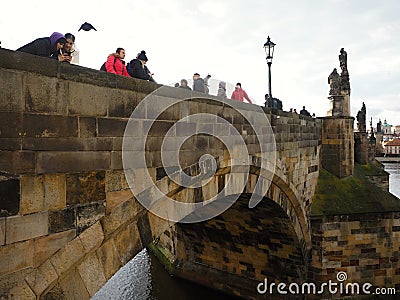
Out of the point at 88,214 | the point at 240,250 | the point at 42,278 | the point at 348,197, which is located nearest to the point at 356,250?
the point at 348,197

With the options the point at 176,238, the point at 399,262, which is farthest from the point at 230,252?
the point at 399,262

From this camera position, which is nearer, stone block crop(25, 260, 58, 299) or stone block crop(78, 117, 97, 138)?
stone block crop(25, 260, 58, 299)

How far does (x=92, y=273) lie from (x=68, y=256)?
14.1 inches

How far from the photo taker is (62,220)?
128 inches

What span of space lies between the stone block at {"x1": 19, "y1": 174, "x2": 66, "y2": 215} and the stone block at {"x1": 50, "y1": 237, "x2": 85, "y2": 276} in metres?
0.35

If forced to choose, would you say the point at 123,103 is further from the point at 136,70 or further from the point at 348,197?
the point at 348,197

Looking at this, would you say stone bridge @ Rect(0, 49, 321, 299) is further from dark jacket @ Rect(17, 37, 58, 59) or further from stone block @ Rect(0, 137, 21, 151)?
dark jacket @ Rect(17, 37, 58, 59)

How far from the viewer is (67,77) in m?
3.24

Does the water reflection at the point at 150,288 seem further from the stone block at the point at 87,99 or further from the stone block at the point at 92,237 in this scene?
the stone block at the point at 87,99

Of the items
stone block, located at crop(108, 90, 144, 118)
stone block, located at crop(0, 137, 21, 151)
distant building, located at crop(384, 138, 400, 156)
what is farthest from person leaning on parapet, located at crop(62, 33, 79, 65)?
distant building, located at crop(384, 138, 400, 156)

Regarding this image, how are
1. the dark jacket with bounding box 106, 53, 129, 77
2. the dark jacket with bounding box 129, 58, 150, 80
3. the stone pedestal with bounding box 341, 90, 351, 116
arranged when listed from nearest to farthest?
the dark jacket with bounding box 106, 53, 129, 77 → the dark jacket with bounding box 129, 58, 150, 80 → the stone pedestal with bounding box 341, 90, 351, 116

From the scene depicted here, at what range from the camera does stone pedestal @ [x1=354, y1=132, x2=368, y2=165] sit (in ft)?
51.5

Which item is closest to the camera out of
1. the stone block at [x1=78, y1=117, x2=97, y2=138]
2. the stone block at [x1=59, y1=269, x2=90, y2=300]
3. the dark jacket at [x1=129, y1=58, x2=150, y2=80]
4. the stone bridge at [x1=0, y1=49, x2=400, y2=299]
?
the stone bridge at [x1=0, y1=49, x2=400, y2=299]

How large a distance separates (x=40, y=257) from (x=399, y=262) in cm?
1076
